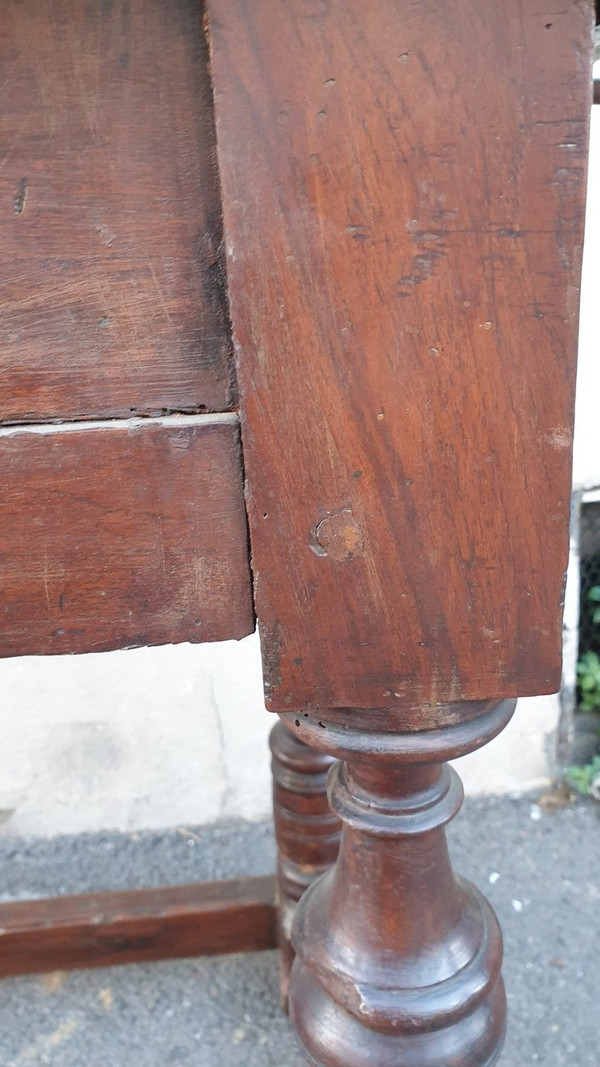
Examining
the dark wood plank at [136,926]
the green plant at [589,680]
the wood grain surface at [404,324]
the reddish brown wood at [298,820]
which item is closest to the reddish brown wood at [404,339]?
the wood grain surface at [404,324]

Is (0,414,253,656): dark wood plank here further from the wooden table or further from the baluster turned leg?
the baluster turned leg

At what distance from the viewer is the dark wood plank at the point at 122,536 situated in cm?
40

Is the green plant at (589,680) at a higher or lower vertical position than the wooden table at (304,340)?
lower

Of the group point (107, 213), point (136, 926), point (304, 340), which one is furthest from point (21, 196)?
point (136, 926)

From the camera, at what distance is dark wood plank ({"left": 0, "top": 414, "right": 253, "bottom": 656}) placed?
399 millimetres

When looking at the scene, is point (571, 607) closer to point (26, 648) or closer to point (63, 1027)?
point (63, 1027)

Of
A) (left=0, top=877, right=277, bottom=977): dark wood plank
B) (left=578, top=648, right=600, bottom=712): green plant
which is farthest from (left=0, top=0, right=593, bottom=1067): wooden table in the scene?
(left=578, top=648, right=600, bottom=712): green plant

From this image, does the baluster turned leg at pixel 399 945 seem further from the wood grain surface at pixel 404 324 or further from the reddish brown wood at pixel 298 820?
the reddish brown wood at pixel 298 820

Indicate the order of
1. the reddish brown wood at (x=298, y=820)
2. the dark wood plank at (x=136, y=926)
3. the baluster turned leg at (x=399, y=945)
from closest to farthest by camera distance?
the baluster turned leg at (x=399, y=945) < the reddish brown wood at (x=298, y=820) < the dark wood plank at (x=136, y=926)

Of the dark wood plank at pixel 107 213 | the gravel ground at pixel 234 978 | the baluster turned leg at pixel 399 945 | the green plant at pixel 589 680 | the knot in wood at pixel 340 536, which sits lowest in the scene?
the gravel ground at pixel 234 978

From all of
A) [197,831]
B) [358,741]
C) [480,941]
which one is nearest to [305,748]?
[480,941]

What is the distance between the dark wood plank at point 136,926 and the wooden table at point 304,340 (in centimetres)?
74

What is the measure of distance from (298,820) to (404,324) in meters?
0.77

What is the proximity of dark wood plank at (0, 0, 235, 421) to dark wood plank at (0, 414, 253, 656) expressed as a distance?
0.02 meters
